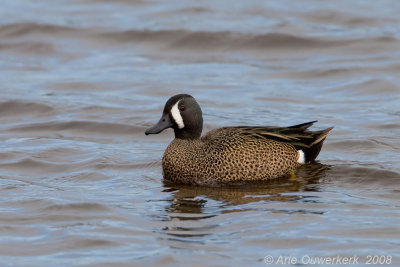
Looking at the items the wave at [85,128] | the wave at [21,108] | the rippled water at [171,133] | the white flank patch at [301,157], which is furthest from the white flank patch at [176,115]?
the wave at [21,108]

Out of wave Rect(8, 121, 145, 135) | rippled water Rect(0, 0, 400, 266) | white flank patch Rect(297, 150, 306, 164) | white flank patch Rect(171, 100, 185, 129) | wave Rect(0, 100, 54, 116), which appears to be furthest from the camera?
wave Rect(0, 100, 54, 116)

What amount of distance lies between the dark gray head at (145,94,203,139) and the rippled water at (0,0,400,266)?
1.93 feet

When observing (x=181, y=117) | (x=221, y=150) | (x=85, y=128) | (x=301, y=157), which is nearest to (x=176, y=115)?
(x=181, y=117)

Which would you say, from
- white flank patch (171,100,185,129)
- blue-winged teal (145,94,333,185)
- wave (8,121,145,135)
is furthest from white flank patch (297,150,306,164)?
wave (8,121,145,135)

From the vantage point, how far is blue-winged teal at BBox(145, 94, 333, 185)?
30.2 ft

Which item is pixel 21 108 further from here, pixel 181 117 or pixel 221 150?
pixel 221 150

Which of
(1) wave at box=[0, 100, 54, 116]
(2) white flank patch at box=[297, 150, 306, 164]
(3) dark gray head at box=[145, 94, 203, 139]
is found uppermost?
(3) dark gray head at box=[145, 94, 203, 139]

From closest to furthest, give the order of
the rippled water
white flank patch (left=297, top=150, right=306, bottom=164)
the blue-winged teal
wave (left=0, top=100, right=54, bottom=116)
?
the rippled water
the blue-winged teal
white flank patch (left=297, top=150, right=306, bottom=164)
wave (left=0, top=100, right=54, bottom=116)

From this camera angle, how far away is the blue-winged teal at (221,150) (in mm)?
9203

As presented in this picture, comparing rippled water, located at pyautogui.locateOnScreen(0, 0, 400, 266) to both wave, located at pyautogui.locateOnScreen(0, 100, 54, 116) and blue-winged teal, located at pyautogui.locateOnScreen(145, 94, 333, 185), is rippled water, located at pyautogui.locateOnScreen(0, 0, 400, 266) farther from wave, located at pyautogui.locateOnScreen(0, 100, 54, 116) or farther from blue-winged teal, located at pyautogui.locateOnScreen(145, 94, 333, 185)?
blue-winged teal, located at pyautogui.locateOnScreen(145, 94, 333, 185)

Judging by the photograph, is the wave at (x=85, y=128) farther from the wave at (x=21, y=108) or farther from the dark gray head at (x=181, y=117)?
the dark gray head at (x=181, y=117)

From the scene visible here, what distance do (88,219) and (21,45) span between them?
9.31 meters

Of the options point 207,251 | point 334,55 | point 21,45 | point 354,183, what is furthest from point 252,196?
point 21,45

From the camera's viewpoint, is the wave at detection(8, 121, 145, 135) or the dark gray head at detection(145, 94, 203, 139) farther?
the wave at detection(8, 121, 145, 135)
